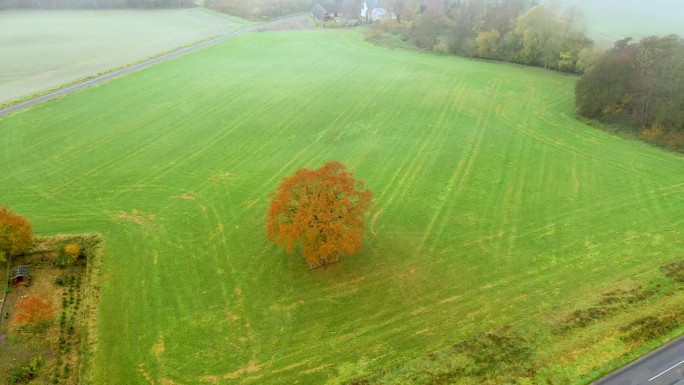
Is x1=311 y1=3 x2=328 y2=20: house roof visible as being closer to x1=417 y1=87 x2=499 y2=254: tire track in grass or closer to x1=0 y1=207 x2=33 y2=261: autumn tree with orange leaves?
x1=417 y1=87 x2=499 y2=254: tire track in grass

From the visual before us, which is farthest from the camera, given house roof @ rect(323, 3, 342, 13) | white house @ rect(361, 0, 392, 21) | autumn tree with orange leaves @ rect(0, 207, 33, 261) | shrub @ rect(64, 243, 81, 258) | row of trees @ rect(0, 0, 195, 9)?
house roof @ rect(323, 3, 342, 13)

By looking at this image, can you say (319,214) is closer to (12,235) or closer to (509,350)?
(509,350)

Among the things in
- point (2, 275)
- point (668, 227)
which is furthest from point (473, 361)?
point (2, 275)

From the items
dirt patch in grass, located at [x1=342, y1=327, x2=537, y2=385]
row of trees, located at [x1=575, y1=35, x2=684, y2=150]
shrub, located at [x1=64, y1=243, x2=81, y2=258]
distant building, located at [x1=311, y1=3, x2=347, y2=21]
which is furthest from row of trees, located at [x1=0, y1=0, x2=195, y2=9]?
dirt patch in grass, located at [x1=342, y1=327, x2=537, y2=385]

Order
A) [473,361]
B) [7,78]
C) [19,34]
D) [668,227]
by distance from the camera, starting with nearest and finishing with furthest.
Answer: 1. [473,361]
2. [668,227]
3. [7,78]
4. [19,34]

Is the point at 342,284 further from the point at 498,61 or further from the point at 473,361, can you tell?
the point at 498,61

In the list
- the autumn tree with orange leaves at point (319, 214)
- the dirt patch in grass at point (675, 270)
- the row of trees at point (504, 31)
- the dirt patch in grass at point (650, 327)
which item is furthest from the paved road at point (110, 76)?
the dirt patch in grass at point (675, 270)
